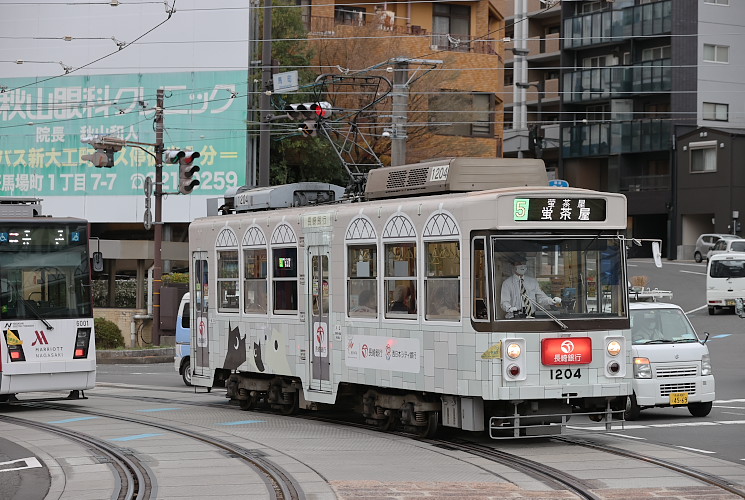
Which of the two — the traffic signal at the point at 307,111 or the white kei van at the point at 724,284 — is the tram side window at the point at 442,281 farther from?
the white kei van at the point at 724,284

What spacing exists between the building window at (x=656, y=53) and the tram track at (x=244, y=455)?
5221 centimetres

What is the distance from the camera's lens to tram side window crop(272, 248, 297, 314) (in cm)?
1773

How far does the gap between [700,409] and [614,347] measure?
183 inches

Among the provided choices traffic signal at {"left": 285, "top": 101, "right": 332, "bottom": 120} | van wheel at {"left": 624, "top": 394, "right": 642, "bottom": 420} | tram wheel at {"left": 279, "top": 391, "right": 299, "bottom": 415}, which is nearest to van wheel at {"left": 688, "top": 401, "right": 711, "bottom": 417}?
van wheel at {"left": 624, "top": 394, "right": 642, "bottom": 420}

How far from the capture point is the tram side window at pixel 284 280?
17734mm

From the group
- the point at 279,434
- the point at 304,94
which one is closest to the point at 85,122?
the point at 304,94

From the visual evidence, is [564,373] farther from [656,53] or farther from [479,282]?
[656,53]

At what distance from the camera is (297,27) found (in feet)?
160

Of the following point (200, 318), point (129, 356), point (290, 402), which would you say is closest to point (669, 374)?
point (290, 402)

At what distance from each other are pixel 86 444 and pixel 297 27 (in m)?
35.3

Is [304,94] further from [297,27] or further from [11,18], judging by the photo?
[11,18]

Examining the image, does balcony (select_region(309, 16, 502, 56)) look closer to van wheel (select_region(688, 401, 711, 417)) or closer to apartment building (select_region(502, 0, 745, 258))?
apartment building (select_region(502, 0, 745, 258))

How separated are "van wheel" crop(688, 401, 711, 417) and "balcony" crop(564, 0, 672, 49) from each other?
50769 millimetres

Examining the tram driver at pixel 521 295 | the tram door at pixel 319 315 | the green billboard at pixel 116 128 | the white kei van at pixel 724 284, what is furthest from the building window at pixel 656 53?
the tram driver at pixel 521 295
